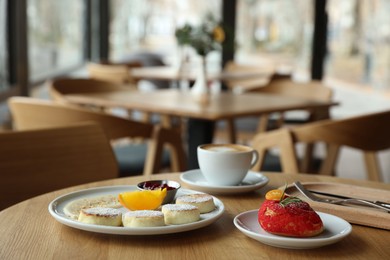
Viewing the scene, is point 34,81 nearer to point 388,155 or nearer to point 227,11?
point 227,11

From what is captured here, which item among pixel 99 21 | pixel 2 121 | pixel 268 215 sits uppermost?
pixel 99 21

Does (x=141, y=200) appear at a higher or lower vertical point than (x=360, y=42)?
lower

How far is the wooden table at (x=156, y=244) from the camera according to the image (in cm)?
108

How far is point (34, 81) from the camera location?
6.12 m

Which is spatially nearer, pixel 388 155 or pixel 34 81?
pixel 34 81

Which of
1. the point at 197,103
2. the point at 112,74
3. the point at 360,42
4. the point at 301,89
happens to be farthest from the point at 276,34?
the point at 197,103

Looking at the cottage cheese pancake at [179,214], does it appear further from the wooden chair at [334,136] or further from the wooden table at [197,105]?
the wooden table at [197,105]

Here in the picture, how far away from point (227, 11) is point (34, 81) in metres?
3.07

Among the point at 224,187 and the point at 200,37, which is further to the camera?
the point at 200,37

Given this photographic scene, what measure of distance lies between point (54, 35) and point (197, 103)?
347cm

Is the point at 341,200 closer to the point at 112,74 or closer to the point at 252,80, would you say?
the point at 112,74

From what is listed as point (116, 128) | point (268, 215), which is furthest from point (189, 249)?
point (116, 128)

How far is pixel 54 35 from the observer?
6824 millimetres

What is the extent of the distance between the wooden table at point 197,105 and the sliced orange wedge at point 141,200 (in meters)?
2.07
